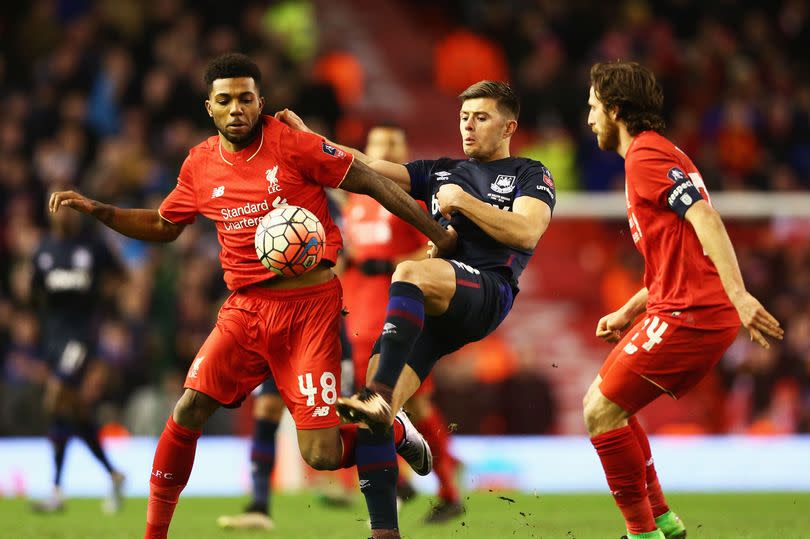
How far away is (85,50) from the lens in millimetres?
15602

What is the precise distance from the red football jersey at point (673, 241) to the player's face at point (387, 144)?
3.15m

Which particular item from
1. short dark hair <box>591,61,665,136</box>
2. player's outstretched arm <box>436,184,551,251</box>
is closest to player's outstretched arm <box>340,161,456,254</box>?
player's outstretched arm <box>436,184,551,251</box>

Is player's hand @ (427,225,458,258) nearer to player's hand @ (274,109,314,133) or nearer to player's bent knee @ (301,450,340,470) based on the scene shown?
player's hand @ (274,109,314,133)

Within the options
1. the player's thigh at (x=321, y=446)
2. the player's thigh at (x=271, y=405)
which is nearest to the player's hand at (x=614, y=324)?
the player's thigh at (x=321, y=446)

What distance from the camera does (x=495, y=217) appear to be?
6.21 metres

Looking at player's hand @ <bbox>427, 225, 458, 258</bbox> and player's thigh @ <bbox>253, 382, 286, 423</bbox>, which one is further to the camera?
player's thigh @ <bbox>253, 382, 286, 423</bbox>

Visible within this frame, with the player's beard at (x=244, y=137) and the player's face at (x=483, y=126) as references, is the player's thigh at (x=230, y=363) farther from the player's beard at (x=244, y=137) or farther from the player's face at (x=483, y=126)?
the player's face at (x=483, y=126)

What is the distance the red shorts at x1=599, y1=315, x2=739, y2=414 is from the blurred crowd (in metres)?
6.78

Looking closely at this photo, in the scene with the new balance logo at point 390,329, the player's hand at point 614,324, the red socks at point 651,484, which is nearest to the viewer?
the new balance logo at point 390,329

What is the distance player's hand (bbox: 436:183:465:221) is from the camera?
6.19 metres

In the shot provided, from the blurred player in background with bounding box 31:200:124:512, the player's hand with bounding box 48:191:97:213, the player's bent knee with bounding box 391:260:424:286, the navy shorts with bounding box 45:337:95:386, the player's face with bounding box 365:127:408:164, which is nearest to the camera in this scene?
the player's bent knee with bounding box 391:260:424:286

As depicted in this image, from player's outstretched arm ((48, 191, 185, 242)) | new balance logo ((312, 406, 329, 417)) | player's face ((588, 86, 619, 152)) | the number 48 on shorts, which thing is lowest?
new balance logo ((312, 406, 329, 417))

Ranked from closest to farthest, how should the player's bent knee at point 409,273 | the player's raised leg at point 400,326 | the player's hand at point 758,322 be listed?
the player's hand at point 758,322 < the player's raised leg at point 400,326 < the player's bent knee at point 409,273

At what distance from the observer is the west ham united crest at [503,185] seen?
655 cm
